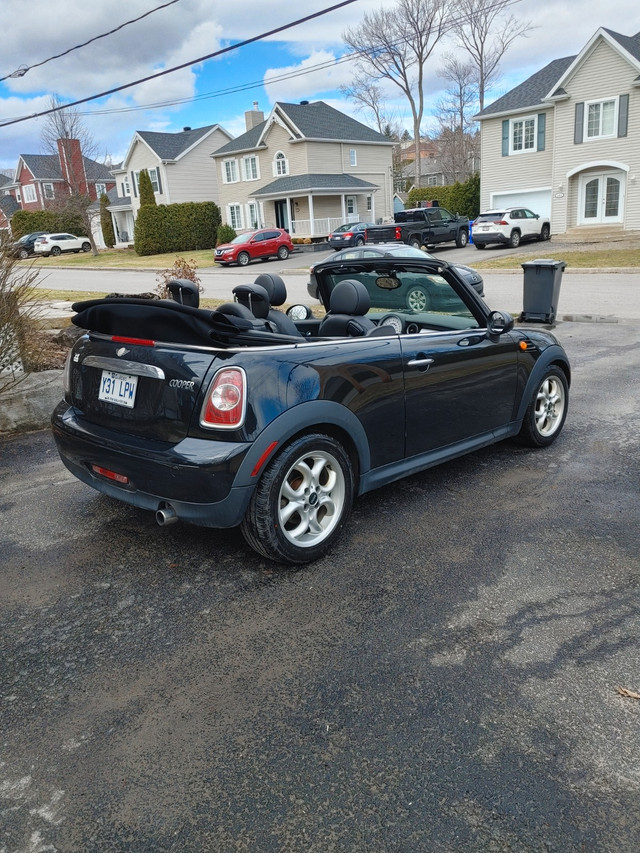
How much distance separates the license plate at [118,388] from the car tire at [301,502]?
0.87 metres

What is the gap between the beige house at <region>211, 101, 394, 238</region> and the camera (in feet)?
140

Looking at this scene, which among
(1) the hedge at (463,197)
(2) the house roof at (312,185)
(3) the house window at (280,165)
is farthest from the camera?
(3) the house window at (280,165)

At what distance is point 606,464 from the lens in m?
5.29

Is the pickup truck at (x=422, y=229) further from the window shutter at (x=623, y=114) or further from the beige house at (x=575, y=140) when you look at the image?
the window shutter at (x=623, y=114)

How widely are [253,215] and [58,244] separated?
44.6 ft

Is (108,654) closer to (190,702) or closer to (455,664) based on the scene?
(190,702)

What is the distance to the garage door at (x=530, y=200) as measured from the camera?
113 ft

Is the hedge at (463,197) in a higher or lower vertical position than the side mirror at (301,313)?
higher

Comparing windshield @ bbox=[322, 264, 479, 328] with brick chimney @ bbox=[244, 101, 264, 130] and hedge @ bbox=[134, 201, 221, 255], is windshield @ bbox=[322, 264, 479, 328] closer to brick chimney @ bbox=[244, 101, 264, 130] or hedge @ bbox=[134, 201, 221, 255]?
hedge @ bbox=[134, 201, 221, 255]

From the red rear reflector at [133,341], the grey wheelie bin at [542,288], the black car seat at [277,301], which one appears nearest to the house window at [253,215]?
the grey wheelie bin at [542,288]

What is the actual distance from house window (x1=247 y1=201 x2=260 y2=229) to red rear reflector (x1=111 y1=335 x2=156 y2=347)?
44.2 metres

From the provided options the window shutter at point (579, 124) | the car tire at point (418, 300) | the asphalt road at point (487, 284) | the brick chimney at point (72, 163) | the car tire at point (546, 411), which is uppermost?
the brick chimney at point (72, 163)

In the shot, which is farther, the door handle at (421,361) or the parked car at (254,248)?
the parked car at (254,248)

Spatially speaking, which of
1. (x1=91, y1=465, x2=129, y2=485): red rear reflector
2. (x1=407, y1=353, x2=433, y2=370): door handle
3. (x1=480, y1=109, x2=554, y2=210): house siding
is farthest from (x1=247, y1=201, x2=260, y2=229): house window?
(x1=91, y1=465, x2=129, y2=485): red rear reflector
